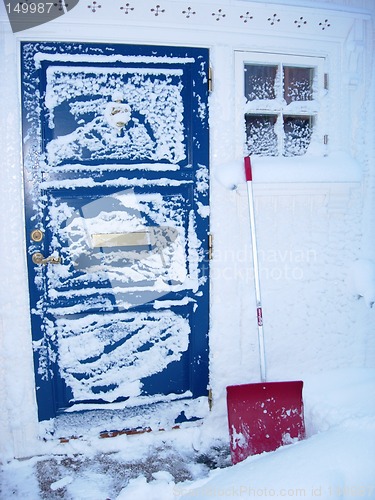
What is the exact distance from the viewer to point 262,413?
2.41 m

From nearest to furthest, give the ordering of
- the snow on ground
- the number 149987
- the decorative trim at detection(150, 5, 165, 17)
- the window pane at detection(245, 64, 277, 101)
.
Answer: the snow on ground → the number 149987 → the decorative trim at detection(150, 5, 165, 17) → the window pane at detection(245, 64, 277, 101)

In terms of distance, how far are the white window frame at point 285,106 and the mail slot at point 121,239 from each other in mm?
852

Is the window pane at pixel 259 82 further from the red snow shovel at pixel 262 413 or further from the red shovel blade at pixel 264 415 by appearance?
the red shovel blade at pixel 264 415

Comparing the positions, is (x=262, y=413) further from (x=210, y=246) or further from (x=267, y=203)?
(x=267, y=203)

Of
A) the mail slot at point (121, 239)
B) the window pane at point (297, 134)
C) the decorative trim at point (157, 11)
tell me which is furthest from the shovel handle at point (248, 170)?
the decorative trim at point (157, 11)

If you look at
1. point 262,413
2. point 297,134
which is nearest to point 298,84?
point 297,134

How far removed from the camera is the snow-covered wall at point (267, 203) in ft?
7.63

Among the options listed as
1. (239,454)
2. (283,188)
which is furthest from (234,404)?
(283,188)

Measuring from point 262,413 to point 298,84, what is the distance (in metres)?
2.22

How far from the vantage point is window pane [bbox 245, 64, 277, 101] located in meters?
2.54

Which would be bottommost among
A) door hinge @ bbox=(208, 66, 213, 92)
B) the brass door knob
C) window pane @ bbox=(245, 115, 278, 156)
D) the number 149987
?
the brass door knob

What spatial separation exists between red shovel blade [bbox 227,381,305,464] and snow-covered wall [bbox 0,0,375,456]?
0.26 meters

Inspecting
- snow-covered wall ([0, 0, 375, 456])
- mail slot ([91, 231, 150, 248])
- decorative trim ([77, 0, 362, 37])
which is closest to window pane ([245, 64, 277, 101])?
snow-covered wall ([0, 0, 375, 456])

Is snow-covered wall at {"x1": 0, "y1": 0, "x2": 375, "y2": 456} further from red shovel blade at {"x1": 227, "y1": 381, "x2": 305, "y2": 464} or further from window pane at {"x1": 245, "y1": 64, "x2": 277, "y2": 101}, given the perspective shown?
red shovel blade at {"x1": 227, "y1": 381, "x2": 305, "y2": 464}
